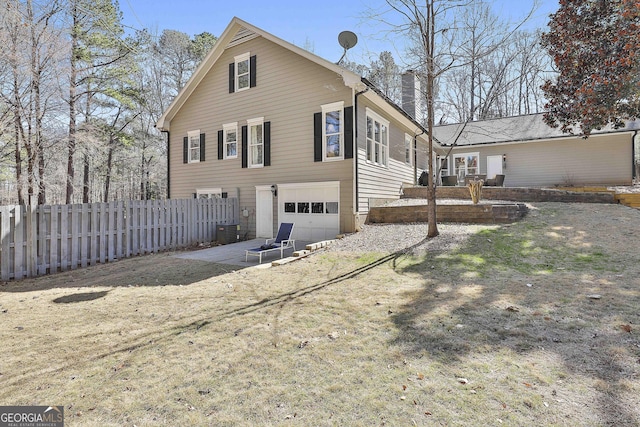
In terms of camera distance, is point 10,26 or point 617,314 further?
point 10,26

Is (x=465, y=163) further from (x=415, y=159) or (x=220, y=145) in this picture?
(x=220, y=145)

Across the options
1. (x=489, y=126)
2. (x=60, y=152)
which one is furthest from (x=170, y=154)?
(x=489, y=126)

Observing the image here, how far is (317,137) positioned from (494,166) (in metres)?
13.0

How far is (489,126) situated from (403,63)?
15.1 metres

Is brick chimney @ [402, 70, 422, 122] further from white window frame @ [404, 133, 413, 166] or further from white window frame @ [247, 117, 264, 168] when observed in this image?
white window frame @ [247, 117, 264, 168]

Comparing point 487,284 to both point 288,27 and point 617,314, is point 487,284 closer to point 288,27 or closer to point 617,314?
point 617,314

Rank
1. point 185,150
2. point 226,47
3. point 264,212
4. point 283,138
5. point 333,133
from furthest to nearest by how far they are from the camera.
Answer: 1. point 185,150
2. point 226,47
3. point 264,212
4. point 283,138
5. point 333,133

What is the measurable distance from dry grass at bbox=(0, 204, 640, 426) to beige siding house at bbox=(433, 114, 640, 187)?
1149 cm

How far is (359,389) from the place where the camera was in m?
2.61

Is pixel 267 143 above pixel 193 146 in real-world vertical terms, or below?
below

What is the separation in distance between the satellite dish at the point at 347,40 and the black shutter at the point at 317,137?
284cm

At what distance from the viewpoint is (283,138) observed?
38.3ft

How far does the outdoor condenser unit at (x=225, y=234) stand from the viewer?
11552 mm

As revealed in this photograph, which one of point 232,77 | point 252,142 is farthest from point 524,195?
point 232,77
